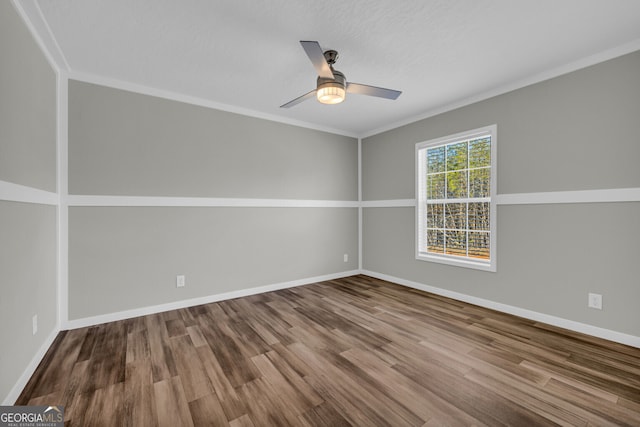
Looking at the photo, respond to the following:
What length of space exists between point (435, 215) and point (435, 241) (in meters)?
0.38

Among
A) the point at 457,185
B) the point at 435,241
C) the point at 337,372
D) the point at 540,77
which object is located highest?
the point at 540,77

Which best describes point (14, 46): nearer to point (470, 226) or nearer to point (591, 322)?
point (470, 226)

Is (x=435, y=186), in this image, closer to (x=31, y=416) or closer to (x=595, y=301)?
(x=595, y=301)

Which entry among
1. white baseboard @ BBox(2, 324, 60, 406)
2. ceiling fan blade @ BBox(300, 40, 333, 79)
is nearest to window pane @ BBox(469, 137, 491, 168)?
ceiling fan blade @ BBox(300, 40, 333, 79)

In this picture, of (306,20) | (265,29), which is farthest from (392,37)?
(265,29)

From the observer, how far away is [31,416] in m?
1.49

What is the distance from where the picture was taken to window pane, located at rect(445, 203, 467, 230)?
358cm

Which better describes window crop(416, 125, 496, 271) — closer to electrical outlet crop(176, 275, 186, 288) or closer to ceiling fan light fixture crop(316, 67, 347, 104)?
ceiling fan light fixture crop(316, 67, 347, 104)

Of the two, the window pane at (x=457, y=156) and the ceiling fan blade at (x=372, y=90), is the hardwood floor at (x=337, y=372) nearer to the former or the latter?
the window pane at (x=457, y=156)

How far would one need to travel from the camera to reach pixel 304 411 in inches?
61.9

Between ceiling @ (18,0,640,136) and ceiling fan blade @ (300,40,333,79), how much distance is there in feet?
Result: 0.94

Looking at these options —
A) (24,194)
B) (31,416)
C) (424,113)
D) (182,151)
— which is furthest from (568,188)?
(24,194)

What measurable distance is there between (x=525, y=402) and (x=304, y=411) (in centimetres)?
135

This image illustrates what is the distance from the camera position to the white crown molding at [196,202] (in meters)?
2.76
